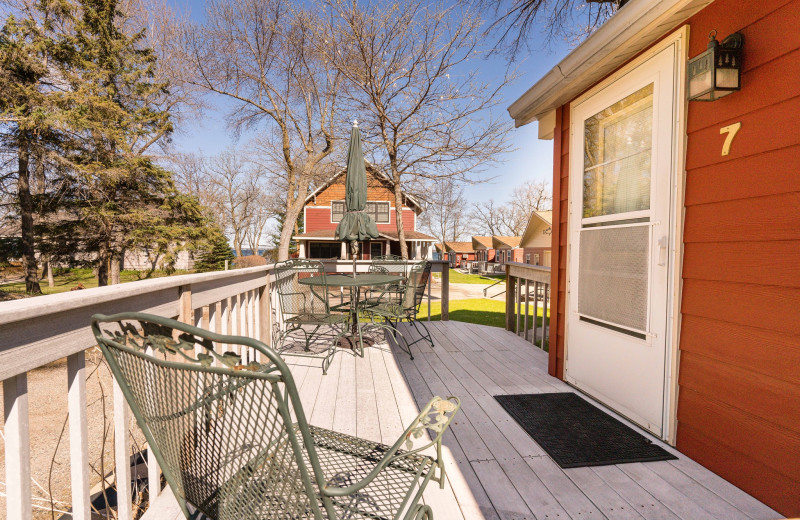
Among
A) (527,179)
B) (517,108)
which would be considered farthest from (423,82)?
(527,179)

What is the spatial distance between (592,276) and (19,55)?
13030 mm

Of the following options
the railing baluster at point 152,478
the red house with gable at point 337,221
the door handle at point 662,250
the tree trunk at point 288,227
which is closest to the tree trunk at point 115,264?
the tree trunk at point 288,227

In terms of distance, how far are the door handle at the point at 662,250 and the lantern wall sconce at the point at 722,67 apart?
71cm

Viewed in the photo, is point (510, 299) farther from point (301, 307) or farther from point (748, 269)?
point (748, 269)

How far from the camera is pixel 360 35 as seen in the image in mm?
8211

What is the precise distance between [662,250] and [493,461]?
1.44 m

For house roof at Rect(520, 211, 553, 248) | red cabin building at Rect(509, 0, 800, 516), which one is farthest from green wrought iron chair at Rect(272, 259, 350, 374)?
house roof at Rect(520, 211, 553, 248)

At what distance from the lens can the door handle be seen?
2092mm

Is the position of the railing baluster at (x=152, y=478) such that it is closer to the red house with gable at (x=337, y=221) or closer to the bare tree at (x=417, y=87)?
the bare tree at (x=417, y=87)

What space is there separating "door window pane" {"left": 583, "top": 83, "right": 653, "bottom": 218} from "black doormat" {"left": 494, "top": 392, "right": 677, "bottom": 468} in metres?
1.29

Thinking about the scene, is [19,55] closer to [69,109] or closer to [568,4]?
[69,109]

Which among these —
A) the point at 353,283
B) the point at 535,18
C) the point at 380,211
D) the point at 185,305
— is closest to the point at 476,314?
the point at 353,283

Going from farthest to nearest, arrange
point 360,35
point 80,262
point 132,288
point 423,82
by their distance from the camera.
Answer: point 80,262 → point 423,82 → point 360,35 → point 132,288

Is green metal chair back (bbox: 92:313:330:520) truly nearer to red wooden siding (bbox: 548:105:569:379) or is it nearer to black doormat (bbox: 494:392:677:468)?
black doormat (bbox: 494:392:677:468)
